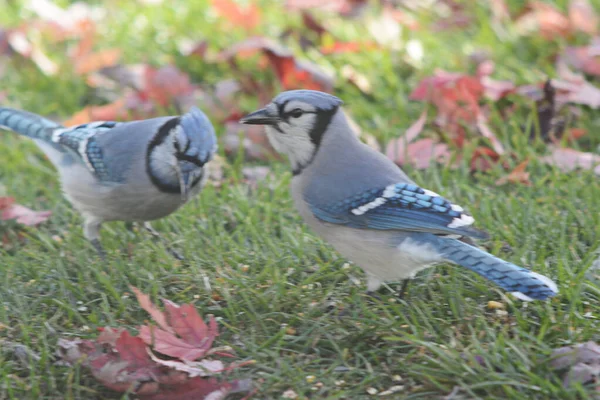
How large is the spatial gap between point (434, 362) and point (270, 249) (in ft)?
2.98

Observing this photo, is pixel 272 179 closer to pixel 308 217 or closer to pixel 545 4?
pixel 308 217

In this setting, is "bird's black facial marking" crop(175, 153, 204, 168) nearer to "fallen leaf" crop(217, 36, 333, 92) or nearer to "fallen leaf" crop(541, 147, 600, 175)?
"fallen leaf" crop(217, 36, 333, 92)

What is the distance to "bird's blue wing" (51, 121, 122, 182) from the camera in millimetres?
3184

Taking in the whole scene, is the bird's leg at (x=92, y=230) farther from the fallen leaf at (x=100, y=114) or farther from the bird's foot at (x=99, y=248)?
the fallen leaf at (x=100, y=114)

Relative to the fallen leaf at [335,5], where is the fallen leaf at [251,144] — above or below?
below

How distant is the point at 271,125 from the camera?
9.11 ft

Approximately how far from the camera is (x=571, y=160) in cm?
344

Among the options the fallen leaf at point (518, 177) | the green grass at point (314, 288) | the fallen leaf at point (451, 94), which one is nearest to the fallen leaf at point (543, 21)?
the green grass at point (314, 288)

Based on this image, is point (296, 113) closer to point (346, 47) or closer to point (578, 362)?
point (578, 362)

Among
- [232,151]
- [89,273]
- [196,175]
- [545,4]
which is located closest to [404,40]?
[545,4]

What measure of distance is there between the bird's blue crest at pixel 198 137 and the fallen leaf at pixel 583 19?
2.41 meters

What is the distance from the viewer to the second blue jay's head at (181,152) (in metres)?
Answer: 2.99

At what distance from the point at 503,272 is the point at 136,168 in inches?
57.3

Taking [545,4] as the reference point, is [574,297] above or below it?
below
